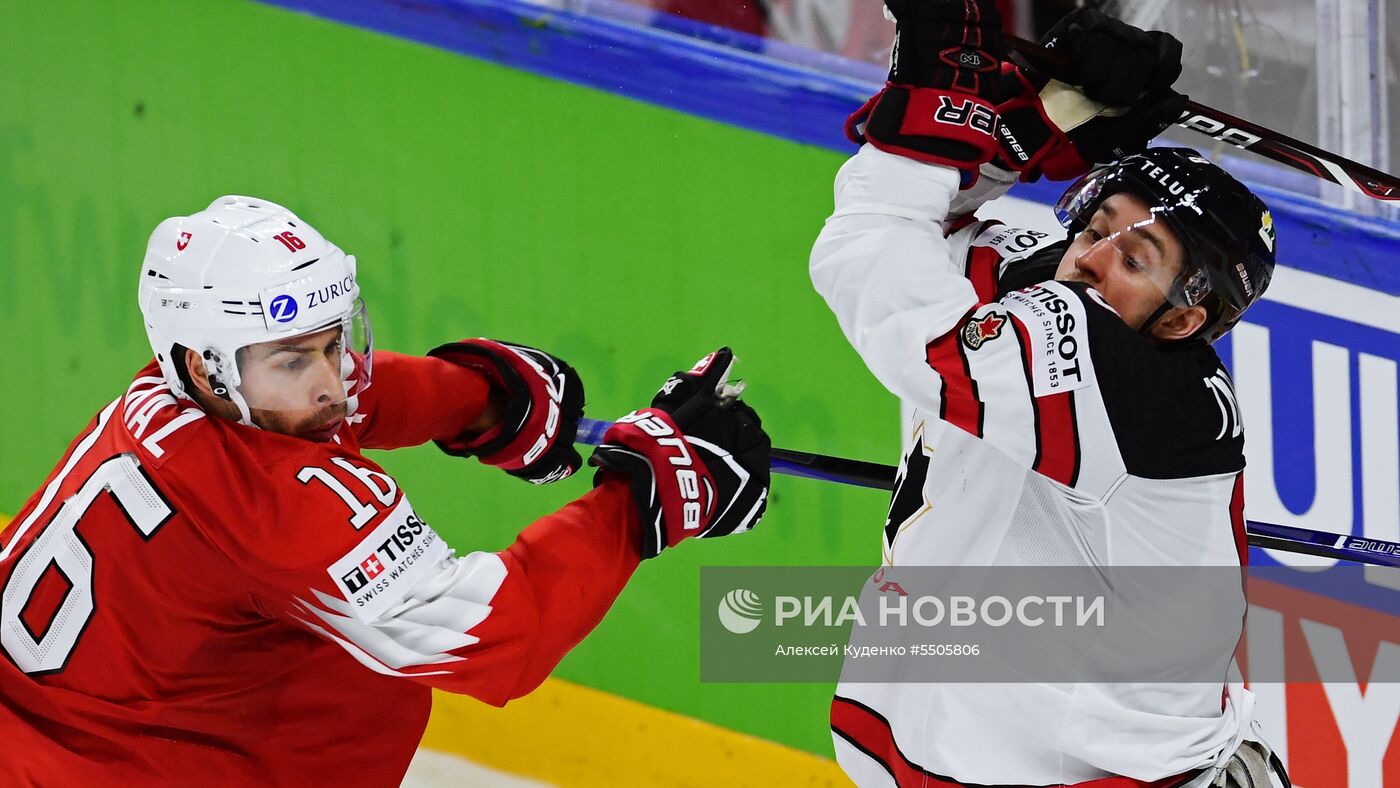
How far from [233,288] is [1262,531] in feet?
4.66

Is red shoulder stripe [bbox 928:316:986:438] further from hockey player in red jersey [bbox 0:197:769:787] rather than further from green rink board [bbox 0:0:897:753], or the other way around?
green rink board [bbox 0:0:897:753]

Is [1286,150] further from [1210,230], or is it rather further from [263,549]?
[263,549]

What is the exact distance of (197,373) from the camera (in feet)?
6.40

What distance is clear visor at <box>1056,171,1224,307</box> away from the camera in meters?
1.75

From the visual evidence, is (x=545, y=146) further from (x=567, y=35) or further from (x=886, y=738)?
(x=886, y=738)

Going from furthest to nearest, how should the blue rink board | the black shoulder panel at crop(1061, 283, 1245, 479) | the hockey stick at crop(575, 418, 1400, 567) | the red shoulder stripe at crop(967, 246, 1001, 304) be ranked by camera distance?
1. the blue rink board
2. the hockey stick at crop(575, 418, 1400, 567)
3. the red shoulder stripe at crop(967, 246, 1001, 304)
4. the black shoulder panel at crop(1061, 283, 1245, 479)

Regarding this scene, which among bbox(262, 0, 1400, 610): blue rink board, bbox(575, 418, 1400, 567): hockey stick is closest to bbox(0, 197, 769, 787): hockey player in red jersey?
bbox(575, 418, 1400, 567): hockey stick

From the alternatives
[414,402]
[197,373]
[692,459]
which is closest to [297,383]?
[197,373]

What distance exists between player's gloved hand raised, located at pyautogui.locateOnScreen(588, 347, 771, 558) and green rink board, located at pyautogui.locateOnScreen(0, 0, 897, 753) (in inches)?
36.5

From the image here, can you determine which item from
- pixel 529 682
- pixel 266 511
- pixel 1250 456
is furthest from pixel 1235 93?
pixel 266 511

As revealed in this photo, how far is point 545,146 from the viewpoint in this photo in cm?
338

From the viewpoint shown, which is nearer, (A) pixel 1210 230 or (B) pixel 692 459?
(A) pixel 1210 230

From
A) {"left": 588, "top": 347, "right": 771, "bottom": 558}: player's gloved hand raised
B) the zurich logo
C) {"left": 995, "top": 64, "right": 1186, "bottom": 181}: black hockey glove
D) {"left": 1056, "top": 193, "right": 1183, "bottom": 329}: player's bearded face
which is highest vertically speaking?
{"left": 995, "top": 64, "right": 1186, "bottom": 181}: black hockey glove

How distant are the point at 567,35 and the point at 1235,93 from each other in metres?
1.30
